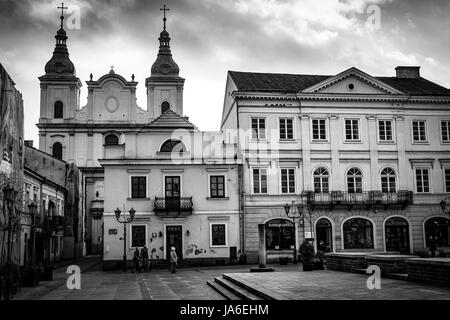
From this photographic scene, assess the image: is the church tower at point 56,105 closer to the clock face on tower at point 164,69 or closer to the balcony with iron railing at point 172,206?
the clock face on tower at point 164,69

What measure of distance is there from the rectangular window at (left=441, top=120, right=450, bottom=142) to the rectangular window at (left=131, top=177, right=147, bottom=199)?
22246mm

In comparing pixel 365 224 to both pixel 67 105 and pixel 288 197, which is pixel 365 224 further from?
pixel 67 105

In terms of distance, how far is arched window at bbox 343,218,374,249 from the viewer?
4003 centimetres

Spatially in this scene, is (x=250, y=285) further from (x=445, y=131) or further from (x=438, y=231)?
(x=445, y=131)

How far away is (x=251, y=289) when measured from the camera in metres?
18.0

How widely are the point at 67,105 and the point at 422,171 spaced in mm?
39749

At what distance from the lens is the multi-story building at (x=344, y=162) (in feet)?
130

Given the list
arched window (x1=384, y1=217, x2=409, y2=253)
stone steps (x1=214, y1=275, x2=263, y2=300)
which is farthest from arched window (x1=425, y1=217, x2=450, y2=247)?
stone steps (x1=214, y1=275, x2=263, y2=300)

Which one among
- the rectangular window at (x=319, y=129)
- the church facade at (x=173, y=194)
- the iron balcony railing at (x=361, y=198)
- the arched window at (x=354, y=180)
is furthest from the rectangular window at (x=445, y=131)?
the church facade at (x=173, y=194)

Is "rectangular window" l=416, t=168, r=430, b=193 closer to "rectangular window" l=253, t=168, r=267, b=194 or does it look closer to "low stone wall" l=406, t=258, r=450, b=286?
"rectangular window" l=253, t=168, r=267, b=194

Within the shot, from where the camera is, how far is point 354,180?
135ft

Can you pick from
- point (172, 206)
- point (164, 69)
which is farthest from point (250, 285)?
point (164, 69)

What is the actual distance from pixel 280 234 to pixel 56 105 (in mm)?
35489
